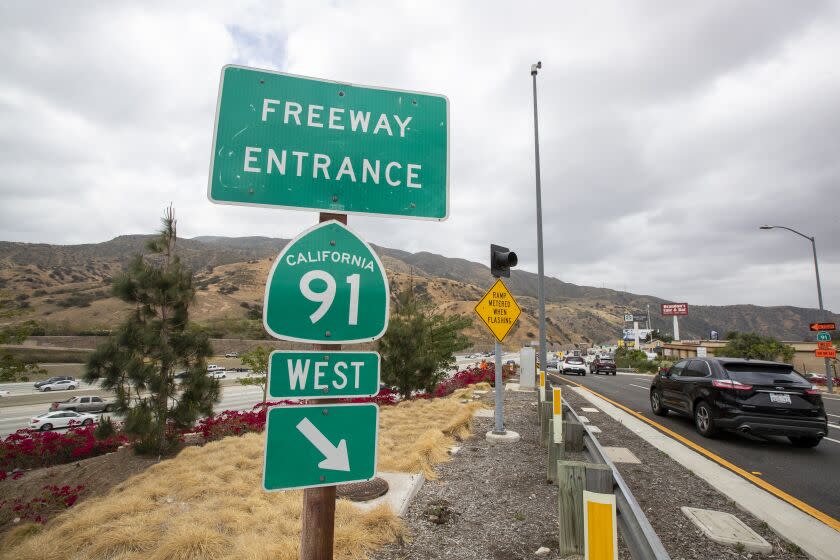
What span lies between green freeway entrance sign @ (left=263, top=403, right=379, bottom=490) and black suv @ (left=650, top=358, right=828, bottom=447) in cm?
886

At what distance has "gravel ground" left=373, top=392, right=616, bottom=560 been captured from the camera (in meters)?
3.68

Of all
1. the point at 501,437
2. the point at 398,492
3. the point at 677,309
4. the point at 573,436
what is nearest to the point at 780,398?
the point at 573,436

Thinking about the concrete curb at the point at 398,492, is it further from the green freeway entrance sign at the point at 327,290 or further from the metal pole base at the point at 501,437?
the green freeway entrance sign at the point at 327,290

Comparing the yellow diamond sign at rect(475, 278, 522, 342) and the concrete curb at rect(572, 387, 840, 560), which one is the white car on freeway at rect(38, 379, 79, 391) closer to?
the yellow diamond sign at rect(475, 278, 522, 342)

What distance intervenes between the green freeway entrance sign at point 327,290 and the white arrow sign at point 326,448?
33 cm

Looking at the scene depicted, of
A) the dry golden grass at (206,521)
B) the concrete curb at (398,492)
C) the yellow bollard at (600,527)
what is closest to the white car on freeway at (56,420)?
the dry golden grass at (206,521)

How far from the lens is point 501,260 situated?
800 centimetres

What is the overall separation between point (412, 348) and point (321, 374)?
42.2ft

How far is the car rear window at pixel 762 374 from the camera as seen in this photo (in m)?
7.95

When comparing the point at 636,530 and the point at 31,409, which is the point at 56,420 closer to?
the point at 31,409

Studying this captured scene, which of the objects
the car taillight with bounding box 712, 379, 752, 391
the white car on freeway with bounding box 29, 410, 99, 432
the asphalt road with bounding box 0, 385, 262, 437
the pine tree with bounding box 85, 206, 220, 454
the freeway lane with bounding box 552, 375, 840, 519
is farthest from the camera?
the asphalt road with bounding box 0, 385, 262, 437

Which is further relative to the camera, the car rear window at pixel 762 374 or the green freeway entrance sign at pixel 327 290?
the car rear window at pixel 762 374

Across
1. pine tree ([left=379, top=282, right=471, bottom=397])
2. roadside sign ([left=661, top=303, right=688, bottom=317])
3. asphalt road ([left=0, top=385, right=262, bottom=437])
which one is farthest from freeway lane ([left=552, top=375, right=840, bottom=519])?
roadside sign ([left=661, top=303, right=688, bottom=317])

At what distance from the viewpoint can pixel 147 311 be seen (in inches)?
355
